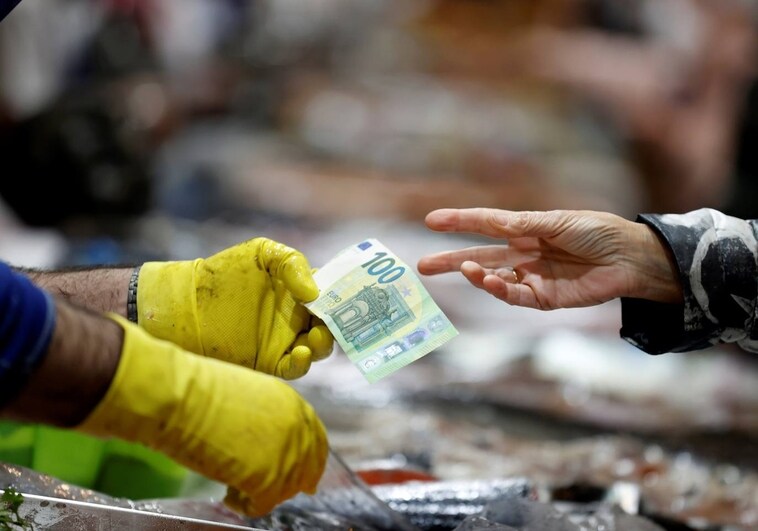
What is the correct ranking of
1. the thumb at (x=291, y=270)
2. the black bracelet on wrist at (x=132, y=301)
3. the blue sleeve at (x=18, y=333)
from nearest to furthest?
1. the blue sleeve at (x=18, y=333)
2. the thumb at (x=291, y=270)
3. the black bracelet on wrist at (x=132, y=301)

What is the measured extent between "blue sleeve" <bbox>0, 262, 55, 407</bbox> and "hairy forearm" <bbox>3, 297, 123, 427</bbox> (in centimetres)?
2

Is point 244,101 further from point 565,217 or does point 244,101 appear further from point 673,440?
point 565,217

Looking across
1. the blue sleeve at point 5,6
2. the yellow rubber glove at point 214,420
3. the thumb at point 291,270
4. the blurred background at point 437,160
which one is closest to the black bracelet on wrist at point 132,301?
the thumb at point 291,270

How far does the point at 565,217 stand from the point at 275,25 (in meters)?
8.17

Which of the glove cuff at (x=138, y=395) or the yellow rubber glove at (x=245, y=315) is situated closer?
the glove cuff at (x=138, y=395)

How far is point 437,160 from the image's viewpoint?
8.45 m

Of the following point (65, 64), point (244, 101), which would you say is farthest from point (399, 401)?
point (244, 101)

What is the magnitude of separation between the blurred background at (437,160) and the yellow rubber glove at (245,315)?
3.48 ft

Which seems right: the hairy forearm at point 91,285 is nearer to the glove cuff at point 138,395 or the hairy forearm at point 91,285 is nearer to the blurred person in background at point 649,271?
the glove cuff at point 138,395

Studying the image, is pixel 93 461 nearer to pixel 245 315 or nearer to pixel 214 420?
pixel 245 315

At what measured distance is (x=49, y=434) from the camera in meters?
2.59

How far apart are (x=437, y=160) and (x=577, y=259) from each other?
599 cm

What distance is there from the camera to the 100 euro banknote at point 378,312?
2223 millimetres

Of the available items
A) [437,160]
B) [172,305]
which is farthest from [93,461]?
[437,160]
